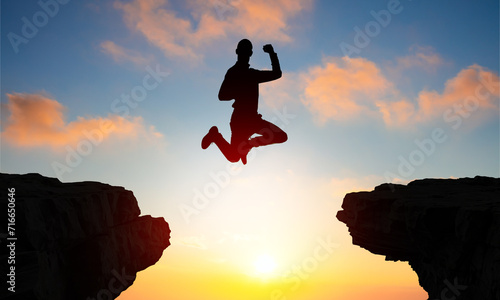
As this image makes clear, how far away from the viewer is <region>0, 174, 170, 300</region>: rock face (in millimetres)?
7520

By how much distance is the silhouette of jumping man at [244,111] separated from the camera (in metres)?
8.39

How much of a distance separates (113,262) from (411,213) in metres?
10.5

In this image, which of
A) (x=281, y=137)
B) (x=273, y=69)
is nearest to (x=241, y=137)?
(x=281, y=137)

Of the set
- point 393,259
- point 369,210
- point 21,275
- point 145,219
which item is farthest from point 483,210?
point 145,219

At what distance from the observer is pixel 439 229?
11.9 meters

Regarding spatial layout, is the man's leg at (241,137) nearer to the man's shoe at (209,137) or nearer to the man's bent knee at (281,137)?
the man's shoe at (209,137)

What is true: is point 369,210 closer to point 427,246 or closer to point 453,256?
point 427,246

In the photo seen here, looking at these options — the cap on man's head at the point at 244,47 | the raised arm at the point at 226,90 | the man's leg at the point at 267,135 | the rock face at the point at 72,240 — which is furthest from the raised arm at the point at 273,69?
the rock face at the point at 72,240

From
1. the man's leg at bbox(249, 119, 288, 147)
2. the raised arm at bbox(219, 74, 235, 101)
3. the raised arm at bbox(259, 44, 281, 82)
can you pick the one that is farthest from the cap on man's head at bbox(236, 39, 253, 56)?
the man's leg at bbox(249, 119, 288, 147)

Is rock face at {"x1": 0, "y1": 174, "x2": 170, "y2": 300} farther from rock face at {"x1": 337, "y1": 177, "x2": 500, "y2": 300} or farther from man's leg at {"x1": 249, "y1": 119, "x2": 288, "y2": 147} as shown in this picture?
rock face at {"x1": 337, "y1": 177, "x2": 500, "y2": 300}

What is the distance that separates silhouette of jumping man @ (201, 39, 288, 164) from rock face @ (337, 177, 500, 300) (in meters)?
6.46

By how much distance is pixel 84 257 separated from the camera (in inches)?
423

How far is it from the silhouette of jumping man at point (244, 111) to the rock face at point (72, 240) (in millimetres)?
4150

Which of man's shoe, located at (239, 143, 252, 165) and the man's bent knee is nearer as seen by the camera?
the man's bent knee
